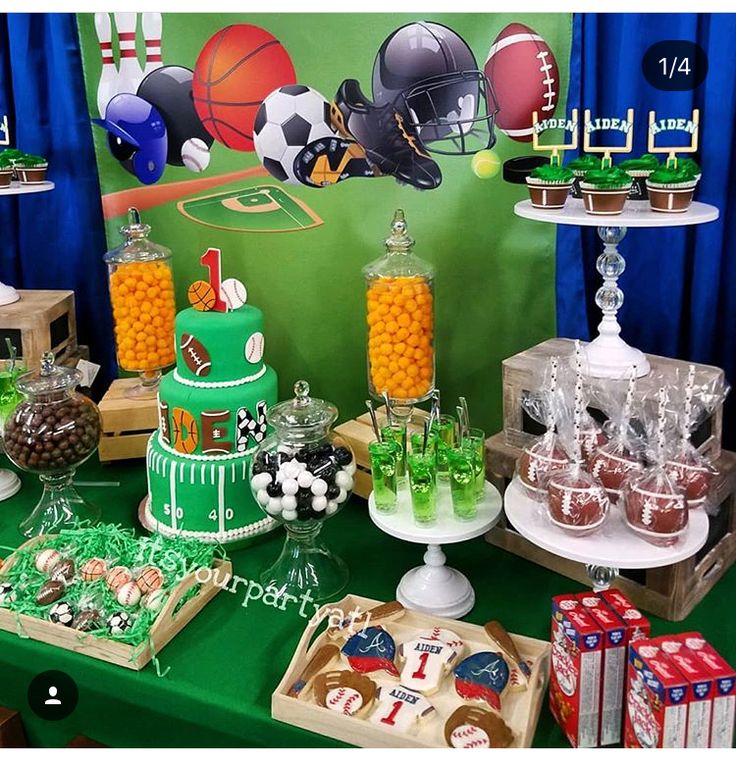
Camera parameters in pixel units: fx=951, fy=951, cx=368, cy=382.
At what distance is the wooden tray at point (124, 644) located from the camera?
169 cm

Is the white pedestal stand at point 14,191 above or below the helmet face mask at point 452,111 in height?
below

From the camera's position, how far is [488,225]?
2268 mm

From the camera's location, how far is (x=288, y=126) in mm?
2379

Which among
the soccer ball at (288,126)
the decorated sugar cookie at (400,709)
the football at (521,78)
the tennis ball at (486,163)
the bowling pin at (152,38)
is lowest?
the decorated sugar cookie at (400,709)

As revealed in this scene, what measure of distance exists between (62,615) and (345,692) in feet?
1.89

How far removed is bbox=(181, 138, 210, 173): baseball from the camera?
248 cm

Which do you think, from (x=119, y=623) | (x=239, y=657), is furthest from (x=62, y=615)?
(x=239, y=657)

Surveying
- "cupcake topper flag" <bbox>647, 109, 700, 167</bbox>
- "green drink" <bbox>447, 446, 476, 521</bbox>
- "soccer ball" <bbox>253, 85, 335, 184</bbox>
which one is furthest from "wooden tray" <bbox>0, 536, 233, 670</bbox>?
"cupcake topper flag" <bbox>647, 109, 700, 167</bbox>

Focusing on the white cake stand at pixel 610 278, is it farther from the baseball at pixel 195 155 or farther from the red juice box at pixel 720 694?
the baseball at pixel 195 155

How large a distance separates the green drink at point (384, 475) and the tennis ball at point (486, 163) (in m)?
0.78

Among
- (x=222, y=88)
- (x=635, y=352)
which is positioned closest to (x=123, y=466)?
(x=222, y=88)

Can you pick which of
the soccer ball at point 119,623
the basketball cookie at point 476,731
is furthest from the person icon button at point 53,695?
the basketball cookie at point 476,731

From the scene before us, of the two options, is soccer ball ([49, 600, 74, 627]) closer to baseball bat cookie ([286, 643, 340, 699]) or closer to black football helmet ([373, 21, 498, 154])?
baseball bat cookie ([286, 643, 340, 699])
